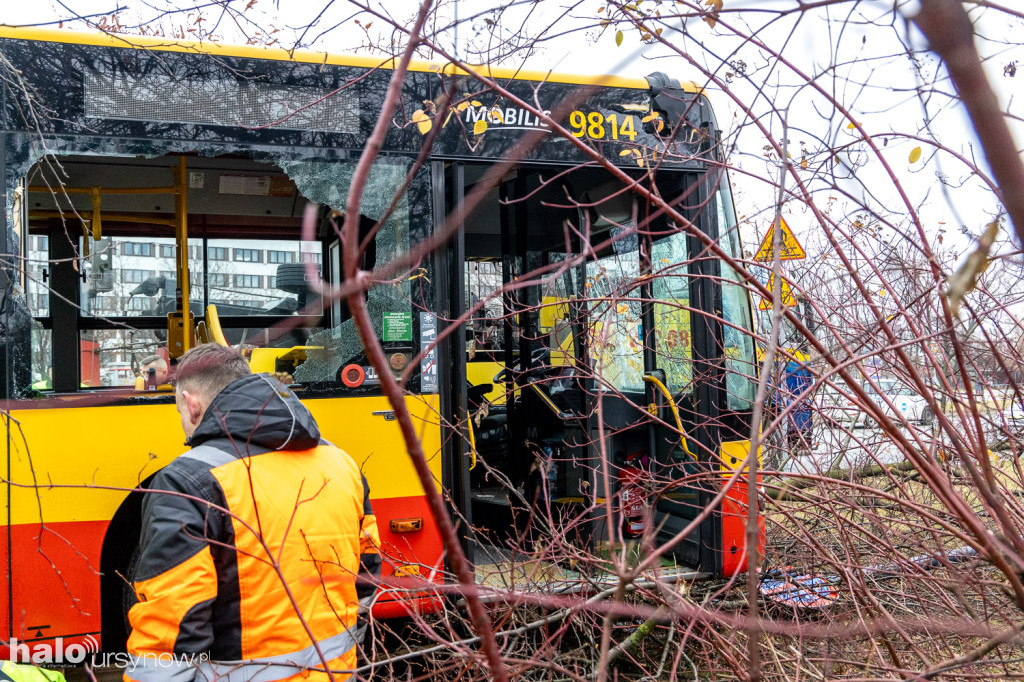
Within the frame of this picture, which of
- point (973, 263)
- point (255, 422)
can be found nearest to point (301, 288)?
point (255, 422)

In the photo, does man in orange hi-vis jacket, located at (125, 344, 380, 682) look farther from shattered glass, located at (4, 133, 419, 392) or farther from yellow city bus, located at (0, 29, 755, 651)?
shattered glass, located at (4, 133, 419, 392)

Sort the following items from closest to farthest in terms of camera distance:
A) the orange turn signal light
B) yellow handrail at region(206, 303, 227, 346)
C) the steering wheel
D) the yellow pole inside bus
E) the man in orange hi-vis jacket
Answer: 1. the man in orange hi-vis jacket
2. the orange turn signal light
3. yellow handrail at region(206, 303, 227, 346)
4. the yellow pole inside bus
5. the steering wheel

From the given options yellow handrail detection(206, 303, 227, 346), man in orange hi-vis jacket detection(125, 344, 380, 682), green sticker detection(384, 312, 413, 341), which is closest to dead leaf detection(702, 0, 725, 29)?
man in orange hi-vis jacket detection(125, 344, 380, 682)

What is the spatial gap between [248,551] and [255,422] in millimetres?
353

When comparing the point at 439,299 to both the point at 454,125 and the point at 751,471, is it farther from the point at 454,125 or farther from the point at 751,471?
the point at 751,471

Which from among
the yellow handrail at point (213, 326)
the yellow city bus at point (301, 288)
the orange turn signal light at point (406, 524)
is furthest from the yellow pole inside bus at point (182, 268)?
the orange turn signal light at point (406, 524)

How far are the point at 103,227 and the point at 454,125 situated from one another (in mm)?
2748

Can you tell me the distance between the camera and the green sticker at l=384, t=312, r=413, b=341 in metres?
3.76

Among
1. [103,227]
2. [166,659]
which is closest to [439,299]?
[166,659]

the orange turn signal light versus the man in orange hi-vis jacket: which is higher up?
the man in orange hi-vis jacket

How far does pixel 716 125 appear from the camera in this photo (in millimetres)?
4246

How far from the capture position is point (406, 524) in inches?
148

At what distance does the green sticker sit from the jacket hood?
1.47 m

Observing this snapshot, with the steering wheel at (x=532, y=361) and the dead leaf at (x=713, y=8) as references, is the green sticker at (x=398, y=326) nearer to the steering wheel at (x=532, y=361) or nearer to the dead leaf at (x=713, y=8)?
the steering wheel at (x=532, y=361)
